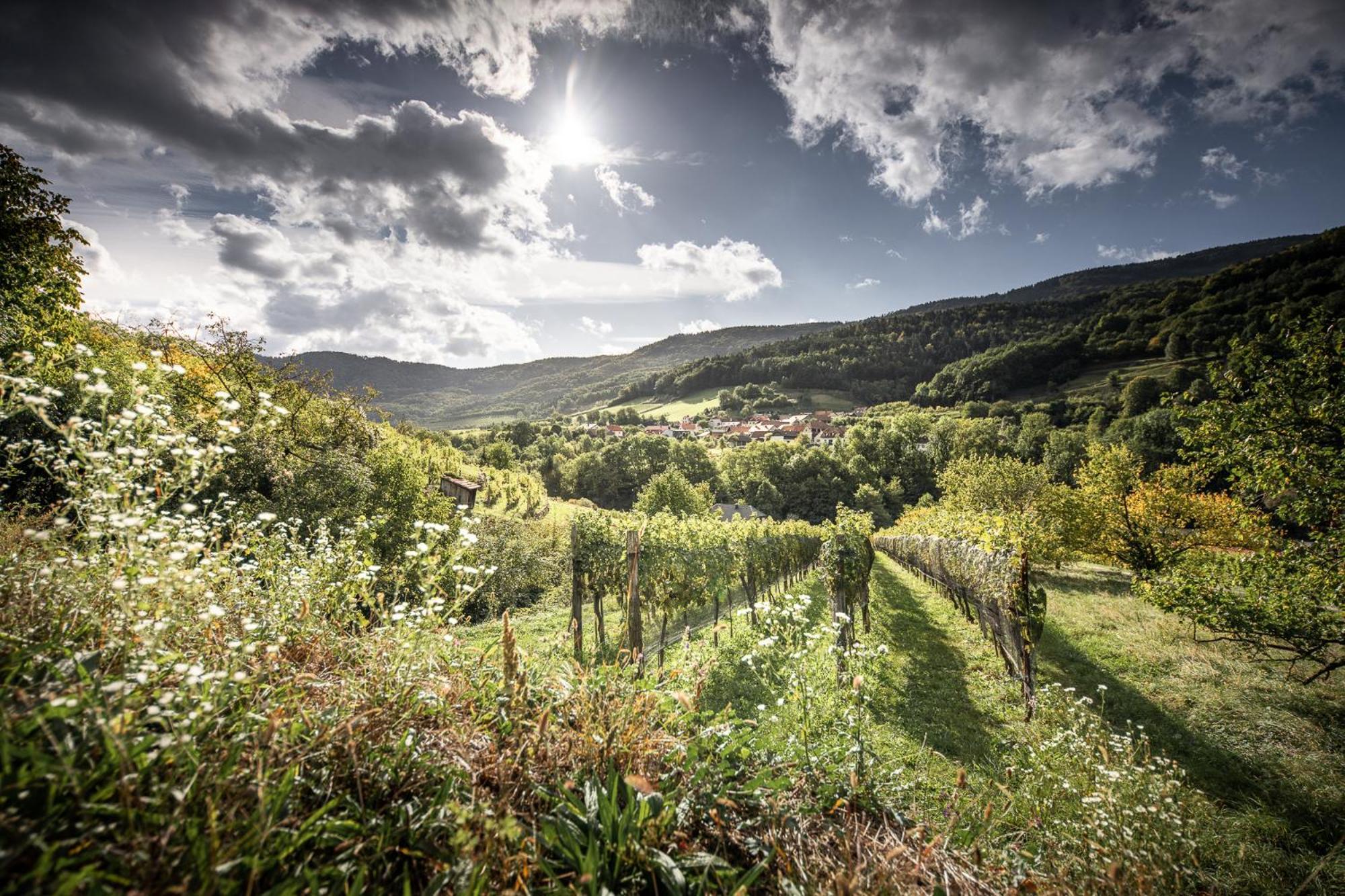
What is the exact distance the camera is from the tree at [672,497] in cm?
3747

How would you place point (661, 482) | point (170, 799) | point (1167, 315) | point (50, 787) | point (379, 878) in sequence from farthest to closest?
point (1167, 315) < point (661, 482) < point (379, 878) < point (170, 799) < point (50, 787)

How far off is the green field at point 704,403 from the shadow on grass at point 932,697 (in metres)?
110

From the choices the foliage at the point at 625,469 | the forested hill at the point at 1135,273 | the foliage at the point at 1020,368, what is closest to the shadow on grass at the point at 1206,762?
the foliage at the point at 625,469

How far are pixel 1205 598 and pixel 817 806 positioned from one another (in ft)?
27.8

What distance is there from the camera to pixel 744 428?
4055 inches

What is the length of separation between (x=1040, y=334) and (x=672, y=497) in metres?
124

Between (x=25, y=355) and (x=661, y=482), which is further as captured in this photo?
(x=661, y=482)

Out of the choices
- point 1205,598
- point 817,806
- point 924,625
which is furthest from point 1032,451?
point 817,806

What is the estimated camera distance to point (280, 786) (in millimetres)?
1447

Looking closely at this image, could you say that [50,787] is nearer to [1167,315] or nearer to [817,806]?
[817,806]

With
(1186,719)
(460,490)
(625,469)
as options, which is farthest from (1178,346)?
(460,490)

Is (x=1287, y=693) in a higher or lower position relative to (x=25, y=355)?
lower

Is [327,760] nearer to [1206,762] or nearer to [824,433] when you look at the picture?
[1206,762]

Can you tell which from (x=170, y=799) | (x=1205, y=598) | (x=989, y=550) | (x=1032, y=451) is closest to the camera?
(x=170, y=799)
